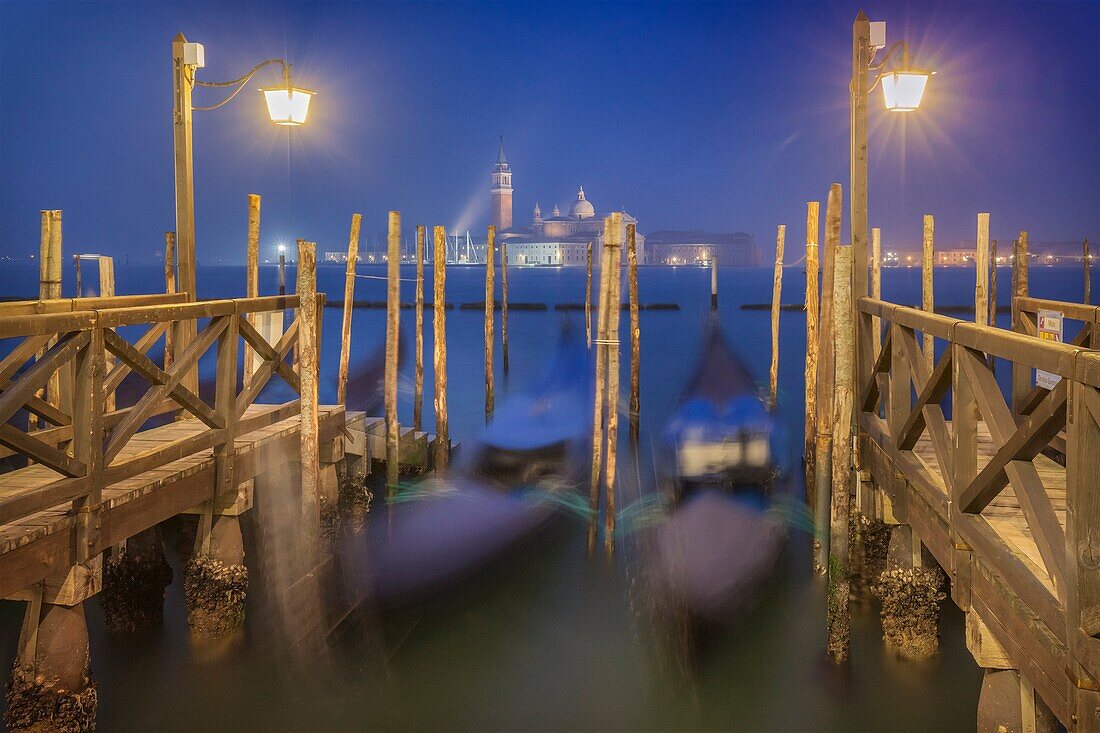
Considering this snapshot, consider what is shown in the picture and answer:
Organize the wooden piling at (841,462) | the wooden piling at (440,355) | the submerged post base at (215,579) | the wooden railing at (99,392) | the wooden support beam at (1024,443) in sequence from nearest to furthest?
the wooden support beam at (1024,443)
the wooden railing at (99,392)
the wooden piling at (841,462)
the submerged post base at (215,579)
the wooden piling at (440,355)

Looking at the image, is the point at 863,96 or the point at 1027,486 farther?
the point at 863,96

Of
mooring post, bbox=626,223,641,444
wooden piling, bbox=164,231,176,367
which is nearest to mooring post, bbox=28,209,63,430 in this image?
wooden piling, bbox=164,231,176,367

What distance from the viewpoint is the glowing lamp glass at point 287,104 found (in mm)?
6555

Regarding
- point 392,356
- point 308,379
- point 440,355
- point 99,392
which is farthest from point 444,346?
point 99,392

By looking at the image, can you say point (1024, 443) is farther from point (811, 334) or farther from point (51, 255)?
point (51, 255)

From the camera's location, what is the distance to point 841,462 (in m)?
5.12

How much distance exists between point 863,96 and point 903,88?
1.18 feet

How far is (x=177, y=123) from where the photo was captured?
619 centimetres

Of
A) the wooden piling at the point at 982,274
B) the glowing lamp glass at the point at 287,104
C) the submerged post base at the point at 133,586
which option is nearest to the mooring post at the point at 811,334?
the wooden piling at the point at 982,274

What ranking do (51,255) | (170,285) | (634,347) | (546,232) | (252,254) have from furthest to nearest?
(546,232) < (634,347) < (170,285) < (252,254) < (51,255)

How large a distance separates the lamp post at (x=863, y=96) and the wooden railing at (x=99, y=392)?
146 inches

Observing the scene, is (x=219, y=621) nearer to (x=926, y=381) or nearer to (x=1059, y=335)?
(x=926, y=381)

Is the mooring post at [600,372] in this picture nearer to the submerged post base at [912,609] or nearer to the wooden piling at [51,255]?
the submerged post base at [912,609]

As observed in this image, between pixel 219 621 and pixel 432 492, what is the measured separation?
371cm
